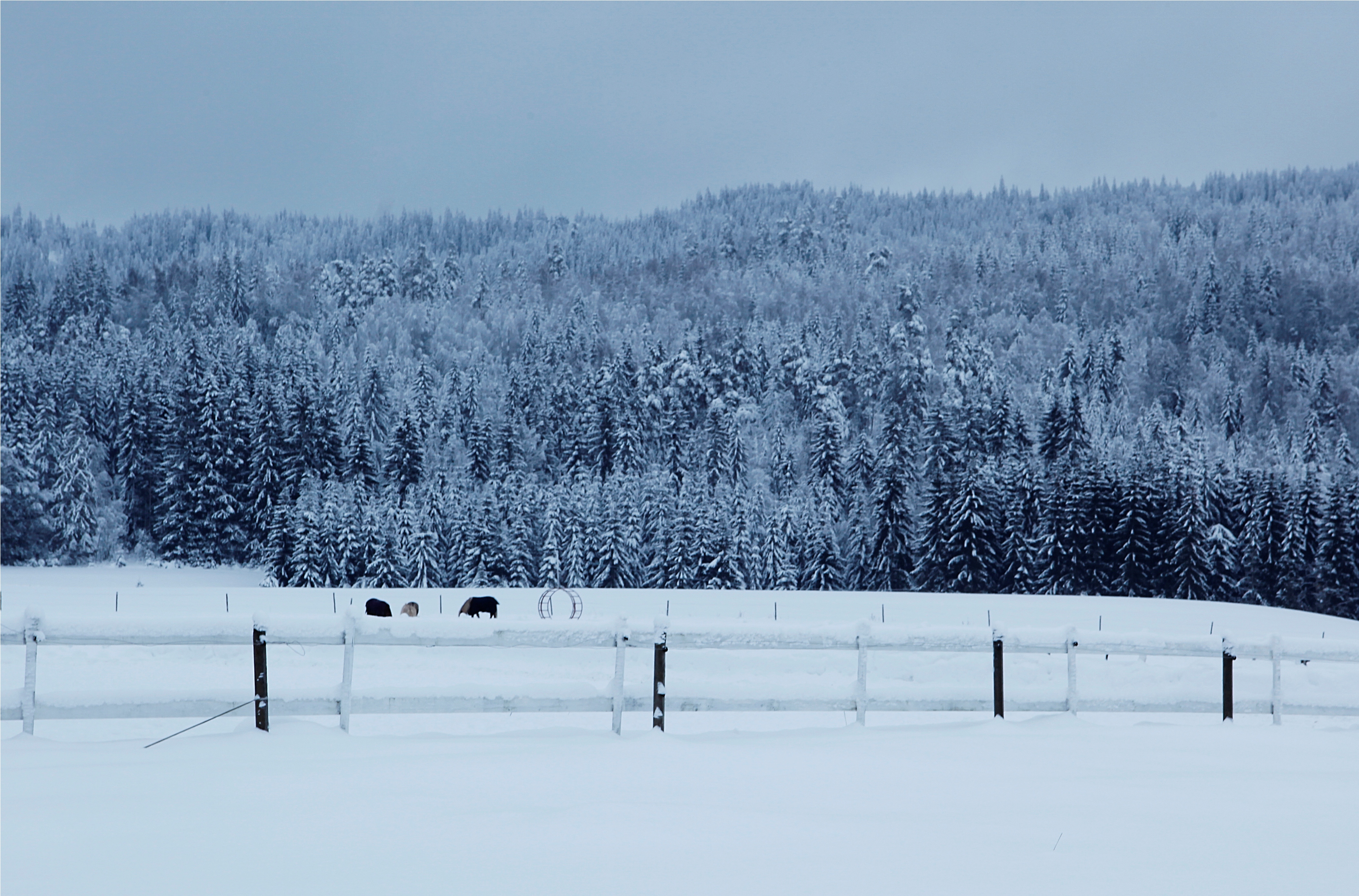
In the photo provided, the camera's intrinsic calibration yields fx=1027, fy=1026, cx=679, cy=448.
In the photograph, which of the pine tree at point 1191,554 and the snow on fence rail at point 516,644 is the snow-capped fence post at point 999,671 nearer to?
the snow on fence rail at point 516,644

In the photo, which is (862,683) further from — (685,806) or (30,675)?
(30,675)

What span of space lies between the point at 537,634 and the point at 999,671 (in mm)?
5240

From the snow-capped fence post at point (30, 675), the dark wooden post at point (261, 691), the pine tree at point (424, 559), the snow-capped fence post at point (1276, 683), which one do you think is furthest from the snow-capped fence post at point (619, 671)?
the pine tree at point (424, 559)

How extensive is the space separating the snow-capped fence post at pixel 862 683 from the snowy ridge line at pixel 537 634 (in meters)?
0.02

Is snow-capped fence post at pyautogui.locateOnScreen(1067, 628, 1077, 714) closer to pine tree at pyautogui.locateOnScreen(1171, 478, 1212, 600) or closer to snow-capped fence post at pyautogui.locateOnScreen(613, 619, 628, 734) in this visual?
snow-capped fence post at pyautogui.locateOnScreen(613, 619, 628, 734)

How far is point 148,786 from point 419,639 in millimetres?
2834

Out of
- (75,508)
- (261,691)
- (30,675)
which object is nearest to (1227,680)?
(261,691)

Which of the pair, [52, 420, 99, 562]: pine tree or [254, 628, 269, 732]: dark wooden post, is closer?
[254, 628, 269, 732]: dark wooden post

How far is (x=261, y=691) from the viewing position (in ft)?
31.7

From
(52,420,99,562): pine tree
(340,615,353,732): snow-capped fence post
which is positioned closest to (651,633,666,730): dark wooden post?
(340,615,353,732): snow-capped fence post

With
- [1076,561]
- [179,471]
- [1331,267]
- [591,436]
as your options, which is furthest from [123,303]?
[1331,267]

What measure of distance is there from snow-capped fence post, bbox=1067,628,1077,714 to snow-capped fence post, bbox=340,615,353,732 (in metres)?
7.78

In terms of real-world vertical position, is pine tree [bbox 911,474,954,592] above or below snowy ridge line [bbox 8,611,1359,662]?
below

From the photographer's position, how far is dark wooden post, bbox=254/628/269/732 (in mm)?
9586
